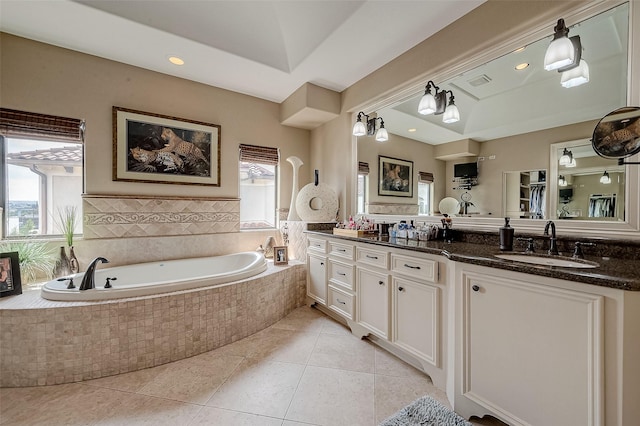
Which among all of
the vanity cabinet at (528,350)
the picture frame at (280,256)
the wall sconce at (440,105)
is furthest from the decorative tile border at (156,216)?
the vanity cabinet at (528,350)

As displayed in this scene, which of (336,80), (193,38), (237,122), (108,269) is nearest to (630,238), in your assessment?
(336,80)

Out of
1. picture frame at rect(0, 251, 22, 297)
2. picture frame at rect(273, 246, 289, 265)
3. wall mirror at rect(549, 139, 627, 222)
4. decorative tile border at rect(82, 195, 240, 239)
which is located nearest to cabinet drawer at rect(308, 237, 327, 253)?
picture frame at rect(273, 246, 289, 265)

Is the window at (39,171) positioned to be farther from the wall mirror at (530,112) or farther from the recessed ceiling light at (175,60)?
the wall mirror at (530,112)

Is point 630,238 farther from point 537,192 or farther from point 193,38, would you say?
point 193,38

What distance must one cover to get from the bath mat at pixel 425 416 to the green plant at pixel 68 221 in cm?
305

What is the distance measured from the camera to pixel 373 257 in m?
2.05

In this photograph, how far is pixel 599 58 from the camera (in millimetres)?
1444

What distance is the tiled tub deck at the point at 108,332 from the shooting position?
1602 millimetres

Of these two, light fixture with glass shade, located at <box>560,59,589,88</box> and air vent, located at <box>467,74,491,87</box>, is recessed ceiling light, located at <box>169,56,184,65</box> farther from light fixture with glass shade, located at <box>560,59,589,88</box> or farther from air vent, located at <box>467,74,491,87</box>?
light fixture with glass shade, located at <box>560,59,589,88</box>

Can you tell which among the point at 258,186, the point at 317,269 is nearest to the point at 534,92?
the point at 317,269

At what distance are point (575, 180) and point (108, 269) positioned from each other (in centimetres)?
379

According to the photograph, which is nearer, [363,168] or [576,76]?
[576,76]

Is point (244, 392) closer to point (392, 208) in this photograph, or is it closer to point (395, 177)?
point (392, 208)

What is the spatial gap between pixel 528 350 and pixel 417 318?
0.64 meters
